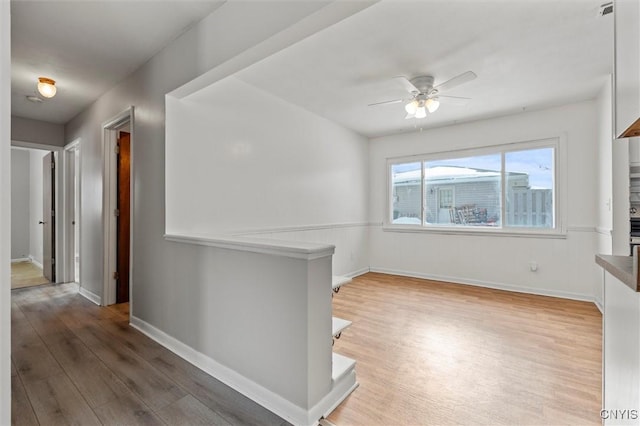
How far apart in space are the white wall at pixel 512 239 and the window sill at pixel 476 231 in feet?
0.18

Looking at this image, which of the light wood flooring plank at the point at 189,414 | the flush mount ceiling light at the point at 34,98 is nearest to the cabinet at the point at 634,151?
the light wood flooring plank at the point at 189,414

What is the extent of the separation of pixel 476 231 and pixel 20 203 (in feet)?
29.6

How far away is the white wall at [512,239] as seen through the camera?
3.70 meters

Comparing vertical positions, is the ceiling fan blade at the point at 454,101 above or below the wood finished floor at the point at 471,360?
above

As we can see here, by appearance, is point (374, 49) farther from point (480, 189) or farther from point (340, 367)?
point (480, 189)

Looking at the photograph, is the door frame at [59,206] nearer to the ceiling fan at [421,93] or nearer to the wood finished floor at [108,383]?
the wood finished floor at [108,383]

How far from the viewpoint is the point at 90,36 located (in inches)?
88.8

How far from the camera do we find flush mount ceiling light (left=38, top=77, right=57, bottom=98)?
2.85 metres

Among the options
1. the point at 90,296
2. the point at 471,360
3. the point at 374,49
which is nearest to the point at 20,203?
the point at 90,296

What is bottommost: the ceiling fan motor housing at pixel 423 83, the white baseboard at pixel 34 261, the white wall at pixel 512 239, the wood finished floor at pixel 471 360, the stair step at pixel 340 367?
the wood finished floor at pixel 471 360

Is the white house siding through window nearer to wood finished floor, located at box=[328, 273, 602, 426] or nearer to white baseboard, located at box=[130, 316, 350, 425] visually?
wood finished floor, located at box=[328, 273, 602, 426]

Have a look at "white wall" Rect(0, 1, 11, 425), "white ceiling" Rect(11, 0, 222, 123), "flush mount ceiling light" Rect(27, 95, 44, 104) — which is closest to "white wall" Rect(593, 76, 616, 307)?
"white ceiling" Rect(11, 0, 222, 123)

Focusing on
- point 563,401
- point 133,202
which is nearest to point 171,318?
point 133,202

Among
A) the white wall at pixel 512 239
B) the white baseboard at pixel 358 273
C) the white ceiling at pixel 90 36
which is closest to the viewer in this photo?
the white ceiling at pixel 90 36
